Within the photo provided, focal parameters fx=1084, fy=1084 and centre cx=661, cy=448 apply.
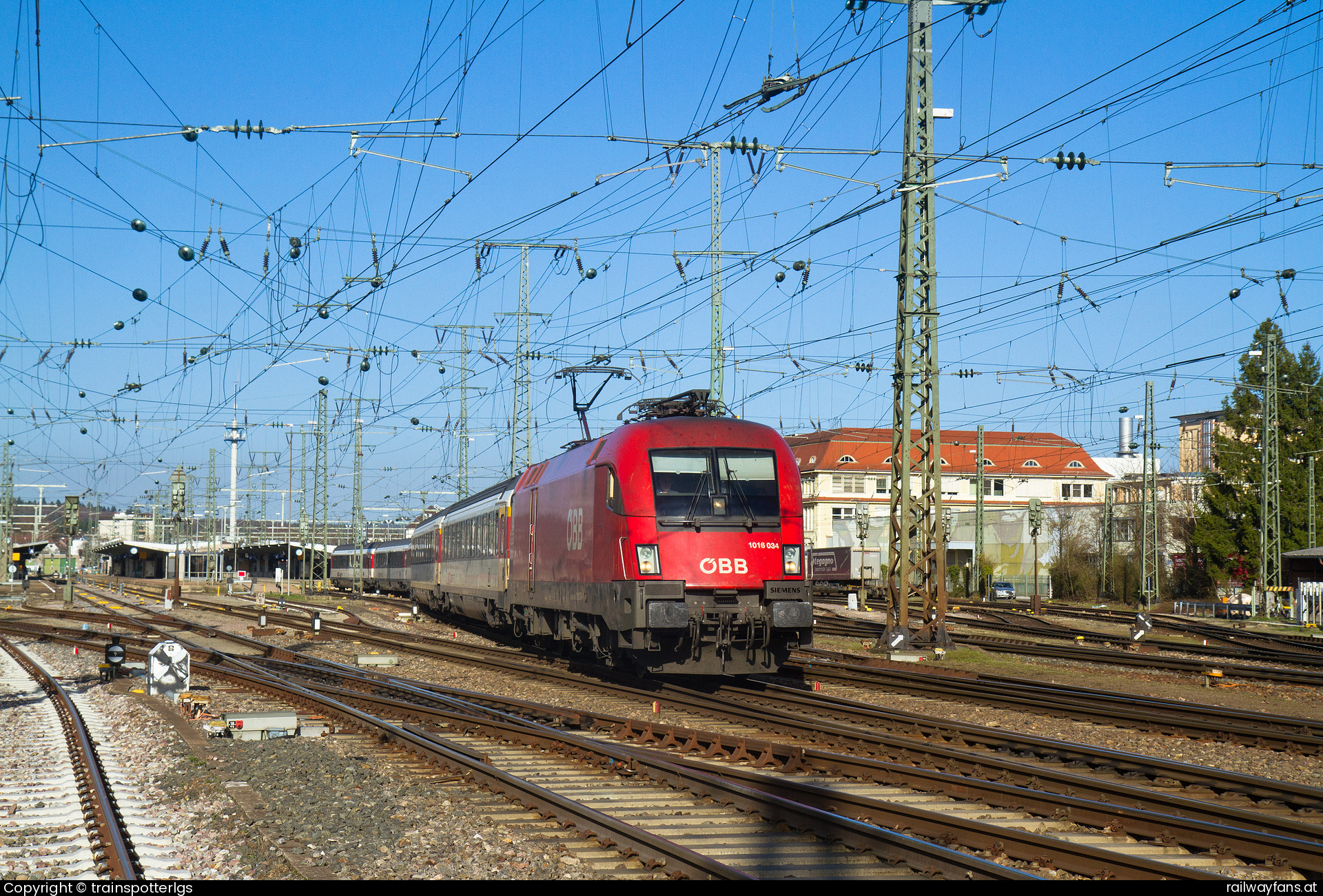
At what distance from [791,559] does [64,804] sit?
9.80 metres

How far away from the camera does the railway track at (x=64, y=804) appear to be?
7.74 meters

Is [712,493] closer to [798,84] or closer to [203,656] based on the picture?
[798,84]

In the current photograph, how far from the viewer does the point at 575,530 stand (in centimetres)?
1848

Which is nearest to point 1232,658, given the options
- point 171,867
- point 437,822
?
point 437,822

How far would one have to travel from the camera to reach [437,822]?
878 cm

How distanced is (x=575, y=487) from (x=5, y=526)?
68.1 meters

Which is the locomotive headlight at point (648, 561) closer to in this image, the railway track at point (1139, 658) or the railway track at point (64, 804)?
the railway track at point (64, 804)

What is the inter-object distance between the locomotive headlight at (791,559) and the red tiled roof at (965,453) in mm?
57846

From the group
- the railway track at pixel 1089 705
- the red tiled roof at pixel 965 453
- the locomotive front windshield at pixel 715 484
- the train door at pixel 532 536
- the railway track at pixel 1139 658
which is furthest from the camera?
the red tiled roof at pixel 965 453

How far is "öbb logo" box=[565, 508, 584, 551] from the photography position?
18031 mm

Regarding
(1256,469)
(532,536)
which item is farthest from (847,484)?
(532,536)

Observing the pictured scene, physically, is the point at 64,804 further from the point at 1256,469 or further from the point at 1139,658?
the point at 1256,469

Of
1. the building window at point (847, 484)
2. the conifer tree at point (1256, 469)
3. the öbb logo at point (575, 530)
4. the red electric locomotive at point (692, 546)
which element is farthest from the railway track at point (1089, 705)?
the building window at point (847, 484)

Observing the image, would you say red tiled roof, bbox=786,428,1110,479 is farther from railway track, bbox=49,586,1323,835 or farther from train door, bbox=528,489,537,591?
railway track, bbox=49,586,1323,835
